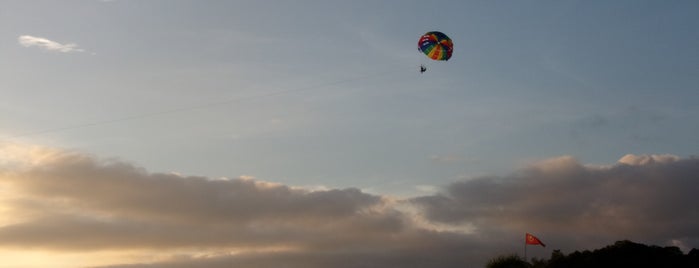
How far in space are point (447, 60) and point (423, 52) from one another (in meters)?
3.17

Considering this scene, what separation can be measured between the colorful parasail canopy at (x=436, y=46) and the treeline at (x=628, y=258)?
28.1 meters

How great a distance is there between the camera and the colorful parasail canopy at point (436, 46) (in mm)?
143500

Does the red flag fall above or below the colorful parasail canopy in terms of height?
below

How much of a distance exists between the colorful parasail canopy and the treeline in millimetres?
28144

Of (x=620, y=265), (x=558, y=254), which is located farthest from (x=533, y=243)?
(x=620, y=265)

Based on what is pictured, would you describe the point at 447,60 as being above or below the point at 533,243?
above

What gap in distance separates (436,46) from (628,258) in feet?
112

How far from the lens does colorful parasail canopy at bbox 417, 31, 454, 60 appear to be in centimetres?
14350

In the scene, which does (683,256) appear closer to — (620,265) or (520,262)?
(620,265)

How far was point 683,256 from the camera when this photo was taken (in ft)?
432

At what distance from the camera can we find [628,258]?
438 ft

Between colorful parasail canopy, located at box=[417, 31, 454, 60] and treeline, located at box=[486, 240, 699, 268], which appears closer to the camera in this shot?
treeline, located at box=[486, 240, 699, 268]

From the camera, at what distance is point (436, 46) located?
472 ft

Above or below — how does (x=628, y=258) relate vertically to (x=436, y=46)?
below
